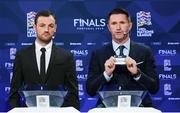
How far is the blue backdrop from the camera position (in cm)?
576

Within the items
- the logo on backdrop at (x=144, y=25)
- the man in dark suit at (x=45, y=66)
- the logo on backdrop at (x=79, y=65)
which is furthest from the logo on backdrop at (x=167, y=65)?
the man in dark suit at (x=45, y=66)

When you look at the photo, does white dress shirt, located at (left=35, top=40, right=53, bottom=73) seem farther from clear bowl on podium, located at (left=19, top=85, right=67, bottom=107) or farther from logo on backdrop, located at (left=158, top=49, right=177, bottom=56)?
logo on backdrop, located at (left=158, top=49, right=177, bottom=56)

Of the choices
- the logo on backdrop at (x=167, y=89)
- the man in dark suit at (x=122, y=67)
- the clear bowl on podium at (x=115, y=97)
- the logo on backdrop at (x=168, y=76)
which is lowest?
the logo on backdrop at (x=167, y=89)

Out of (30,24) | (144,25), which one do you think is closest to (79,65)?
(30,24)

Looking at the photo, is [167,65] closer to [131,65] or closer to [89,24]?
[89,24]

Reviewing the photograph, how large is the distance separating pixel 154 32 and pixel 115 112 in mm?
3049

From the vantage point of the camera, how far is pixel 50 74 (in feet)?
12.7

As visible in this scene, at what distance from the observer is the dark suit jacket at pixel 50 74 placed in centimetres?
380

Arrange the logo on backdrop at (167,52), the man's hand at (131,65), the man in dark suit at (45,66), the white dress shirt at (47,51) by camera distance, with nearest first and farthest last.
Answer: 1. the man's hand at (131,65)
2. the man in dark suit at (45,66)
3. the white dress shirt at (47,51)
4. the logo on backdrop at (167,52)

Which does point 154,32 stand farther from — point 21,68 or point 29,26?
point 21,68

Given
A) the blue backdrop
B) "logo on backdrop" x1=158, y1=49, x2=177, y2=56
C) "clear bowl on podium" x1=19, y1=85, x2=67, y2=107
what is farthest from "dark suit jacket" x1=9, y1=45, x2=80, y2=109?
"logo on backdrop" x1=158, y1=49, x2=177, y2=56

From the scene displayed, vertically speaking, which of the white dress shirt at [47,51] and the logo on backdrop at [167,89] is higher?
the white dress shirt at [47,51]

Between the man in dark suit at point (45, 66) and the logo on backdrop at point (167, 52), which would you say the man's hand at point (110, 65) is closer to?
the man in dark suit at point (45, 66)

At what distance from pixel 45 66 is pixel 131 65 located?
2.82 feet
